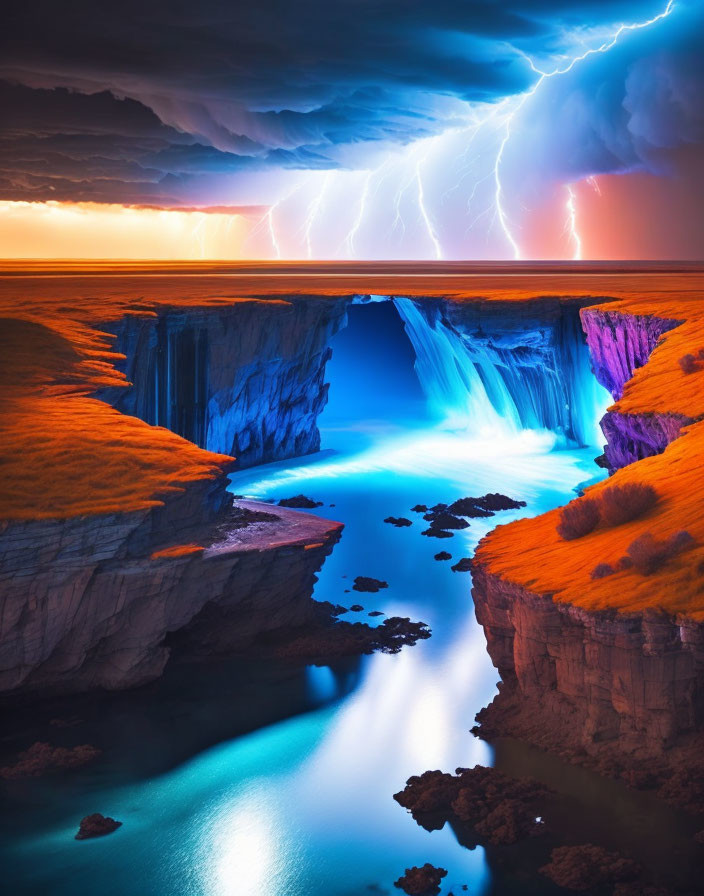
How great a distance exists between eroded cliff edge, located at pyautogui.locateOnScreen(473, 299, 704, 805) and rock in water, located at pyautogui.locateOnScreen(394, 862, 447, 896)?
2.93 metres

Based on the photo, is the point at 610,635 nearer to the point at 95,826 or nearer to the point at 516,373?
the point at 95,826

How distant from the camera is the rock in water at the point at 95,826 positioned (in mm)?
14086

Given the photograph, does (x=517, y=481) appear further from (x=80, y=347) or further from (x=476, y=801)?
(x=476, y=801)

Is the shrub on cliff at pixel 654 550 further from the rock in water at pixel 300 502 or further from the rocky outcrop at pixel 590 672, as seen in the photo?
the rock in water at pixel 300 502

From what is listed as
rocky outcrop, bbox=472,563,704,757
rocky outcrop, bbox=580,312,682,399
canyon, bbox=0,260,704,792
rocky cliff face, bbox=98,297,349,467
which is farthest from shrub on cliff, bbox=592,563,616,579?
rocky cliff face, bbox=98,297,349,467

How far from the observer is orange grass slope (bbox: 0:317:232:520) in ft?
57.4

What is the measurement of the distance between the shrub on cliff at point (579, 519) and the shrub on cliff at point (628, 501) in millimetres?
343

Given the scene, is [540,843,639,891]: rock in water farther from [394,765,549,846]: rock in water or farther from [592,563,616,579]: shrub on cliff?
[592,563,616,579]: shrub on cliff

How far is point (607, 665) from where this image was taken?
46.1 ft

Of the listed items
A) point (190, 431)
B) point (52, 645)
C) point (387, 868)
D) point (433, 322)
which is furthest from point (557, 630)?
point (433, 322)

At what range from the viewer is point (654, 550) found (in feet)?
46.1

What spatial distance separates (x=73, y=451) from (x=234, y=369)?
13.6 m

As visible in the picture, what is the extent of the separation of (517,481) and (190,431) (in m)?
10.8

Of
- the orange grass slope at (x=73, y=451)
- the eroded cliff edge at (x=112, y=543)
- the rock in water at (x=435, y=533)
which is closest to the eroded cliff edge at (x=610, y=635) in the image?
the eroded cliff edge at (x=112, y=543)
